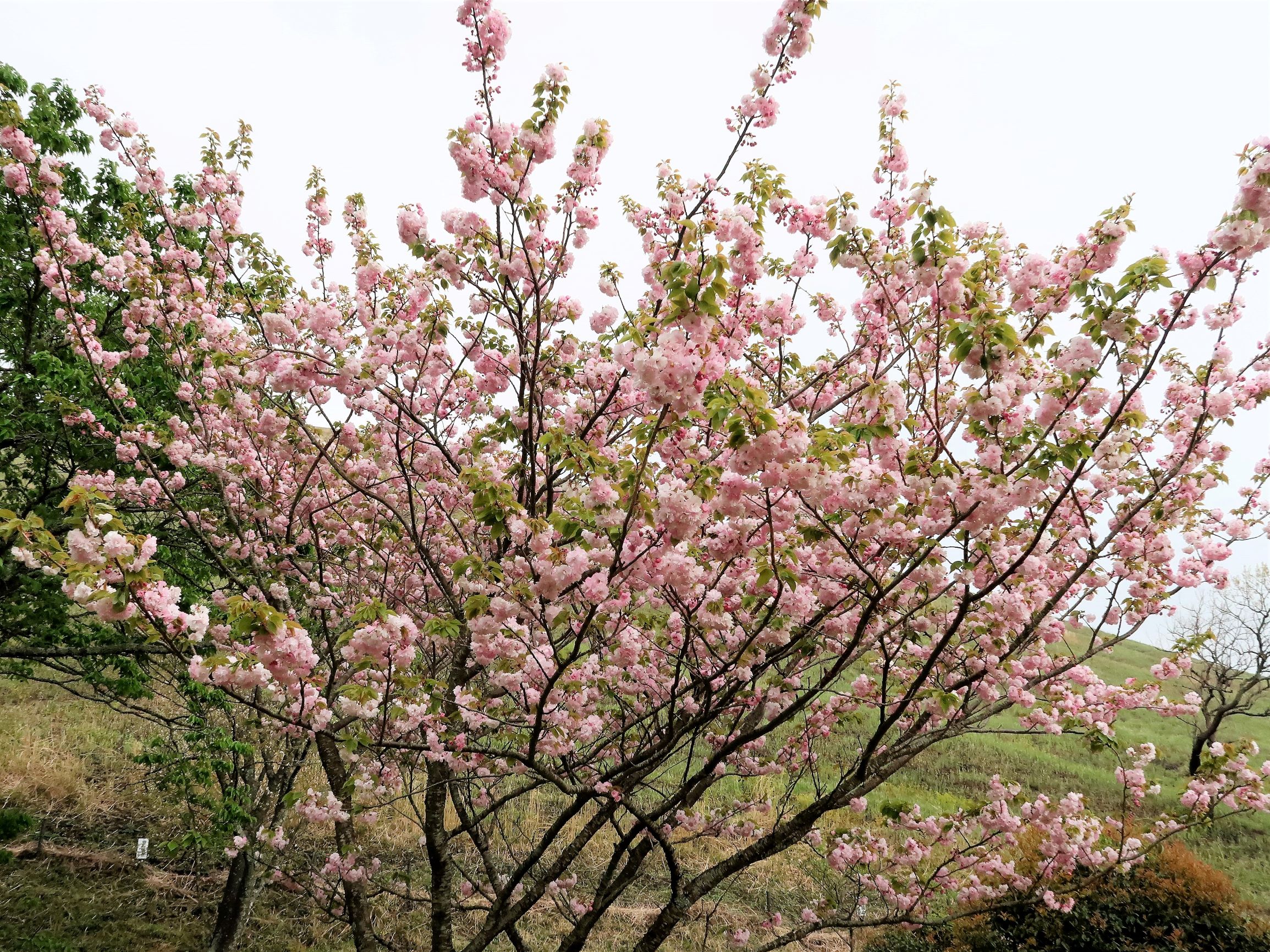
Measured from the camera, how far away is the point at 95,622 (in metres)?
7.26

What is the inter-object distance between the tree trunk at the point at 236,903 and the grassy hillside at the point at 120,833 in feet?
3.47

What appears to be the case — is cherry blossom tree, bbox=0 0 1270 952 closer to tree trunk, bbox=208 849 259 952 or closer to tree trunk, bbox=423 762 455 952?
tree trunk, bbox=423 762 455 952

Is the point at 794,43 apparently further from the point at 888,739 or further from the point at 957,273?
the point at 888,739

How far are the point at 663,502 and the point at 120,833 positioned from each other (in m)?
12.3

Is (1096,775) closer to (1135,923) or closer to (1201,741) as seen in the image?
(1201,741)

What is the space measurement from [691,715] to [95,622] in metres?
6.99

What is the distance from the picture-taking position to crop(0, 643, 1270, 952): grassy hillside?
7.98 m

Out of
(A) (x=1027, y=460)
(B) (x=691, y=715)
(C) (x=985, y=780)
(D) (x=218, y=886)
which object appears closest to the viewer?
(A) (x=1027, y=460)

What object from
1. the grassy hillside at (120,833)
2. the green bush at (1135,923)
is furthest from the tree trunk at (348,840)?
the green bush at (1135,923)

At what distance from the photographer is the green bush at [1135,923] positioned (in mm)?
6535

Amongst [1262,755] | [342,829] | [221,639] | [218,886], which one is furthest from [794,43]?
[1262,755]

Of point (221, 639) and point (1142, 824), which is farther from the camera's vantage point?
point (1142, 824)

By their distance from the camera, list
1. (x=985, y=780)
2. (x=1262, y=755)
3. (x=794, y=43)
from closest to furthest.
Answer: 1. (x=794, y=43)
2. (x=985, y=780)
3. (x=1262, y=755)

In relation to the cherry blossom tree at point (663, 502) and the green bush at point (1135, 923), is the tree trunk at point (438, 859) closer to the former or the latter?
the cherry blossom tree at point (663, 502)
